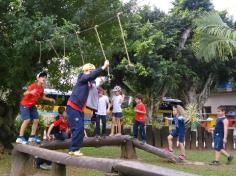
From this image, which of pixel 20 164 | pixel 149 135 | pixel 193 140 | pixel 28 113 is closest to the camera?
pixel 28 113

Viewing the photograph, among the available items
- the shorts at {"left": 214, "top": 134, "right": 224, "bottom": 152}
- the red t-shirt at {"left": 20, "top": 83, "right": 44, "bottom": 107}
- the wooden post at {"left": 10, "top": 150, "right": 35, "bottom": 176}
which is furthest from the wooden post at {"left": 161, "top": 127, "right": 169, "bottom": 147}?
the red t-shirt at {"left": 20, "top": 83, "right": 44, "bottom": 107}

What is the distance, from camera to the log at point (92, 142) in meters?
11.5

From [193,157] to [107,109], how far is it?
3.15 metres

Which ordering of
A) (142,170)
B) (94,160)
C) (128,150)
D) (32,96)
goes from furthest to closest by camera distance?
(128,150) < (32,96) < (94,160) < (142,170)

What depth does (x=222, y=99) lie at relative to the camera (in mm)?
37781

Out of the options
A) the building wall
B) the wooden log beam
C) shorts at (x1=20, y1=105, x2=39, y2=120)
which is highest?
the building wall

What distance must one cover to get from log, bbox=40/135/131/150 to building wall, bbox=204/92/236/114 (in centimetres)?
2541

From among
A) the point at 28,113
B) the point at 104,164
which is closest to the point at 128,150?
the point at 28,113

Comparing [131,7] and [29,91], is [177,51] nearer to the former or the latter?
[131,7]

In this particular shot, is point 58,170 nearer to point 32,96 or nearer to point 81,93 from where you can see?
point 81,93

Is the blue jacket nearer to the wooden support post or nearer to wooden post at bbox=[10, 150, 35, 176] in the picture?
wooden post at bbox=[10, 150, 35, 176]

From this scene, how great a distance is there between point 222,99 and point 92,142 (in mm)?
27072

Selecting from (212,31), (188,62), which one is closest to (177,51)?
(188,62)

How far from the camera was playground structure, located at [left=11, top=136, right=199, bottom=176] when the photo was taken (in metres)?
5.15
